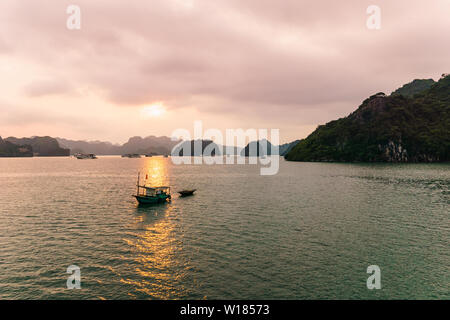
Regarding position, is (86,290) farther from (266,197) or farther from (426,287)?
(266,197)

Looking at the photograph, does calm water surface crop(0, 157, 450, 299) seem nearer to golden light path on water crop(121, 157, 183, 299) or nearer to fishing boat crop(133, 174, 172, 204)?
golden light path on water crop(121, 157, 183, 299)

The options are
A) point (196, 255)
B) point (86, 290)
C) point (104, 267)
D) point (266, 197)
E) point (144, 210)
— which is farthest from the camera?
point (266, 197)

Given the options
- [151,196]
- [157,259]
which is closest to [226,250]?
[157,259]

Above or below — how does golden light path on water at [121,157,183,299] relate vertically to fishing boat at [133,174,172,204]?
below

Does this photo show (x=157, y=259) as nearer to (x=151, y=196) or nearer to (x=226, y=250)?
(x=226, y=250)

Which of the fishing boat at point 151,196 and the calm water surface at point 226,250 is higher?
the fishing boat at point 151,196

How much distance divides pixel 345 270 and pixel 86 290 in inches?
1118

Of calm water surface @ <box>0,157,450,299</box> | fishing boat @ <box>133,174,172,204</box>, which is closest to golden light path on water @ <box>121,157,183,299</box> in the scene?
calm water surface @ <box>0,157,450,299</box>

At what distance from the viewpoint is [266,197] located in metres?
74.2

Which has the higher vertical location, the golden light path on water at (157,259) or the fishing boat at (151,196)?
the fishing boat at (151,196)

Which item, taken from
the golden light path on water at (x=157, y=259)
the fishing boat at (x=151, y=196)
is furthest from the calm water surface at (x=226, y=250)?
the fishing boat at (x=151, y=196)

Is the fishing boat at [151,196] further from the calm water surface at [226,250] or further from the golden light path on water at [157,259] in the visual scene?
the golden light path on water at [157,259]

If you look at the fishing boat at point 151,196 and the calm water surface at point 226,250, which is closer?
the calm water surface at point 226,250
